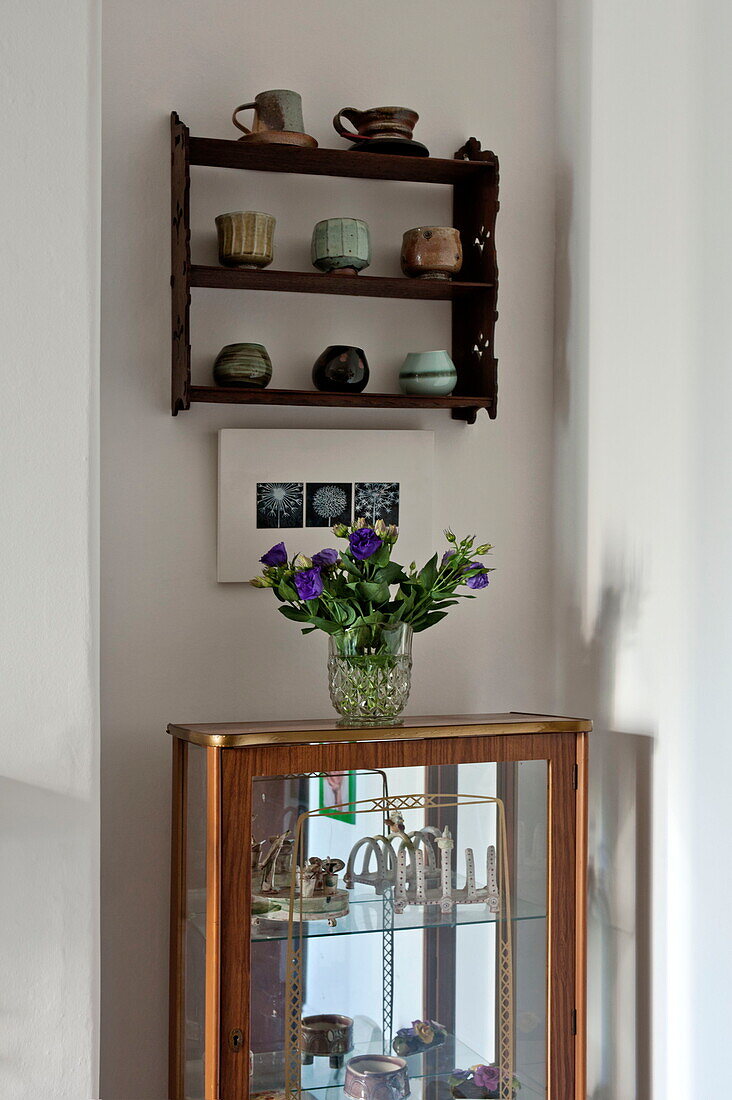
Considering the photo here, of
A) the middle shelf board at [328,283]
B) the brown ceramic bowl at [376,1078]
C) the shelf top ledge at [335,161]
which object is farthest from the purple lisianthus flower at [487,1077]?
the shelf top ledge at [335,161]

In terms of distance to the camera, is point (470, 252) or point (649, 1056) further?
point (470, 252)

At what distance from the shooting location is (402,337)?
2.22 meters

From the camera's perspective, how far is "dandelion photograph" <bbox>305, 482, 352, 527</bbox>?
6.98 feet

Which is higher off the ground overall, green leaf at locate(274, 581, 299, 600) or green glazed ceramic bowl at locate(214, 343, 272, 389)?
green glazed ceramic bowl at locate(214, 343, 272, 389)

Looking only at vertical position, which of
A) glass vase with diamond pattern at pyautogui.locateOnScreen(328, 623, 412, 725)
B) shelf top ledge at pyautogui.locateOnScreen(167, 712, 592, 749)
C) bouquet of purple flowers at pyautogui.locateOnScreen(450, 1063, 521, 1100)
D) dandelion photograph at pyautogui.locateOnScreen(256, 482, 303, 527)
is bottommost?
bouquet of purple flowers at pyautogui.locateOnScreen(450, 1063, 521, 1100)

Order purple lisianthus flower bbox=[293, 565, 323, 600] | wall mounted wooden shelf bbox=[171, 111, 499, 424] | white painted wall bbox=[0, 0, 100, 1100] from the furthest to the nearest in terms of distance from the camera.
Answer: wall mounted wooden shelf bbox=[171, 111, 499, 424] < purple lisianthus flower bbox=[293, 565, 323, 600] < white painted wall bbox=[0, 0, 100, 1100]

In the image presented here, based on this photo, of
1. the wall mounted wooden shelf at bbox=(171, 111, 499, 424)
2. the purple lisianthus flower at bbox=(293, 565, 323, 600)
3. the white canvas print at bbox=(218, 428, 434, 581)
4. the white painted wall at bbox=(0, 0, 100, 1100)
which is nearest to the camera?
the white painted wall at bbox=(0, 0, 100, 1100)

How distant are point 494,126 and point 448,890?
4.88 ft

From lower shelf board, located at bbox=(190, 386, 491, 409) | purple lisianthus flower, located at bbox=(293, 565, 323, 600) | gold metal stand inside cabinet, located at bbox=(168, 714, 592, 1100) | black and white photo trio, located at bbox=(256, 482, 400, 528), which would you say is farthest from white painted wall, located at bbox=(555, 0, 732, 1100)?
purple lisianthus flower, located at bbox=(293, 565, 323, 600)

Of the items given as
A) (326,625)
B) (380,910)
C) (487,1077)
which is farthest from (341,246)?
(487,1077)

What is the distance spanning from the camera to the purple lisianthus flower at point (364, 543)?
181cm

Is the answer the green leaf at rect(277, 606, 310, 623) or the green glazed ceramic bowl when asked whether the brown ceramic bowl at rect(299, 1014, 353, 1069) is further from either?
the green glazed ceramic bowl

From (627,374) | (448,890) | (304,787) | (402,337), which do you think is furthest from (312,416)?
(448,890)

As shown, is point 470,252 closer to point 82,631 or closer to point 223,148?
point 223,148
